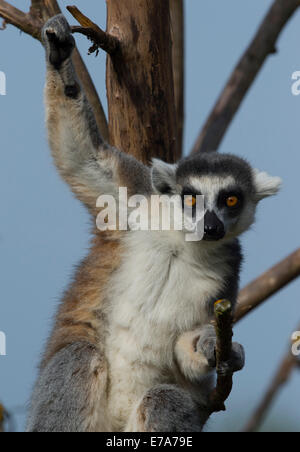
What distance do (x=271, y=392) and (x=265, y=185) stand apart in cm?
152

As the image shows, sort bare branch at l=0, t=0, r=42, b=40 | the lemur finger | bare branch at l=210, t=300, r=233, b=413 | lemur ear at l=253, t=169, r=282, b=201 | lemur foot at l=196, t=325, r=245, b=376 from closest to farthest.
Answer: bare branch at l=210, t=300, r=233, b=413 → lemur foot at l=196, t=325, r=245, b=376 → the lemur finger → lemur ear at l=253, t=169, r=282, b=201 → bare branch at l=0, t=0, r=42, b=40

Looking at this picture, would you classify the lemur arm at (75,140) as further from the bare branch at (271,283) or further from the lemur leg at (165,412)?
the bare branch at (271,283)

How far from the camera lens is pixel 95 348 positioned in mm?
4582

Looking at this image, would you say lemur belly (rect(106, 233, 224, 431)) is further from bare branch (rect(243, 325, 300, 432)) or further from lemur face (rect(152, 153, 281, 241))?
bare branch (rect(243, 325, 300, 432))

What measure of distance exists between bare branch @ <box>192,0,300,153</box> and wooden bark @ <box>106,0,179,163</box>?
69.1 inches

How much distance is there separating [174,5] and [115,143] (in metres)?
2.61

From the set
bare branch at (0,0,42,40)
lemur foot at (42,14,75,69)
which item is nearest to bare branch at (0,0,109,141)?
bare branch at (0,0,42,40)

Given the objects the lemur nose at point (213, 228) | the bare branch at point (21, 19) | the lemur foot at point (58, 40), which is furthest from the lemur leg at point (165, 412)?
the bare branch at point (21, 19)

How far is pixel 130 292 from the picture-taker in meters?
4.65

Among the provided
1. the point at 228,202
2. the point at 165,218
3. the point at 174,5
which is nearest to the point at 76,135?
the point at 165,218

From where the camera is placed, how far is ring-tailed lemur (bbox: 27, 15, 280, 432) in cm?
Answer: 440
